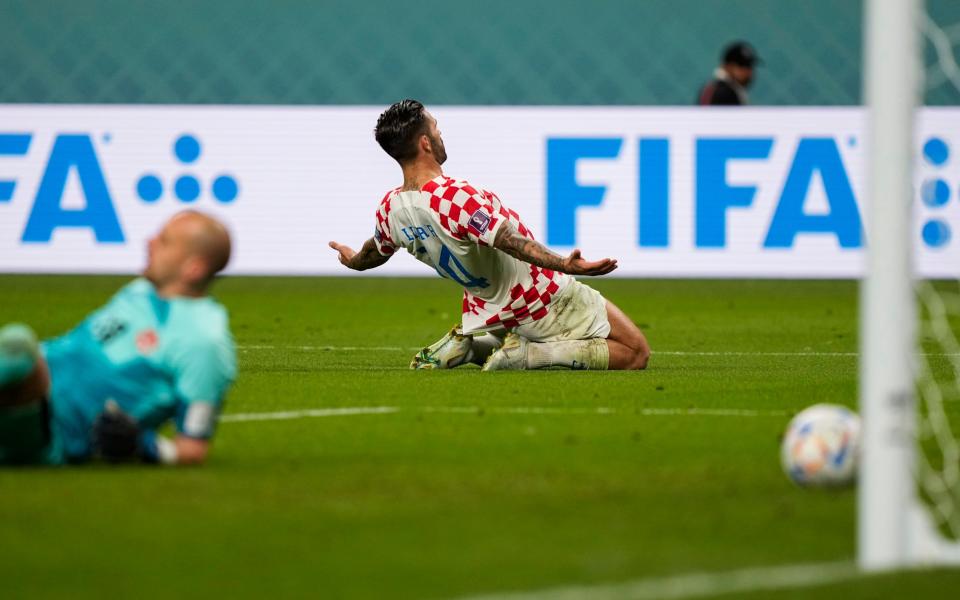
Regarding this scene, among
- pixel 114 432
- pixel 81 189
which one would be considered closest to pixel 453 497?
pixel 114 432

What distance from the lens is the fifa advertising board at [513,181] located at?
1274 cm

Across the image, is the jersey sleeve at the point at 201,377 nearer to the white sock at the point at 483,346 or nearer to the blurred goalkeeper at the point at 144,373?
the blurred goalkeeper at the point at 144,373

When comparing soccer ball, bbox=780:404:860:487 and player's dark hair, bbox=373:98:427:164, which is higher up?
player's dark hair, bbox=373:98:427:164

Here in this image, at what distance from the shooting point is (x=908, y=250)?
12.0 feet

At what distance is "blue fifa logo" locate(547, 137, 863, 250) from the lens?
12.7m

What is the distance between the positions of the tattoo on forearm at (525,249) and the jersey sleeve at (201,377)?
3079mm

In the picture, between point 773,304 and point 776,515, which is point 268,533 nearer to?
point 776,515

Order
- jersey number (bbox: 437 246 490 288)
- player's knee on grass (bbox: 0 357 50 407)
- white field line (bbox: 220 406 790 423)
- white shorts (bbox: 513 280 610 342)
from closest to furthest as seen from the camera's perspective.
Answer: player's knee on grass (bbox: 0 357 50 407) < white field line (bbox: 220 406 790 423) < jersey number (bbox: 437 246 490 288) < white shorts (bbox: 513 280 610 342)

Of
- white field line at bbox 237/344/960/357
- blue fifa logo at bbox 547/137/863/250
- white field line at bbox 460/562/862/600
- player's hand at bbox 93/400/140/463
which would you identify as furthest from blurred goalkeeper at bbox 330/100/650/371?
blue fifa logo at bbox 547/137/863/250

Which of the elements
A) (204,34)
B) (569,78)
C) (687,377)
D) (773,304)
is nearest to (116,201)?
(204,34)

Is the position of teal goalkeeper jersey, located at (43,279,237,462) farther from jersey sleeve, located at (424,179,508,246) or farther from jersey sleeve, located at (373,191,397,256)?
jersey sleeve, located at (373,191,397,256)

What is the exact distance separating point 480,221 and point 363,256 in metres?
0.97

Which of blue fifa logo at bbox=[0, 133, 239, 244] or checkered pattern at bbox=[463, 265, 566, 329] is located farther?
blue fifa logo at bbox=[0, 133, 239, 244]

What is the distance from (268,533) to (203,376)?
2.57 feet
